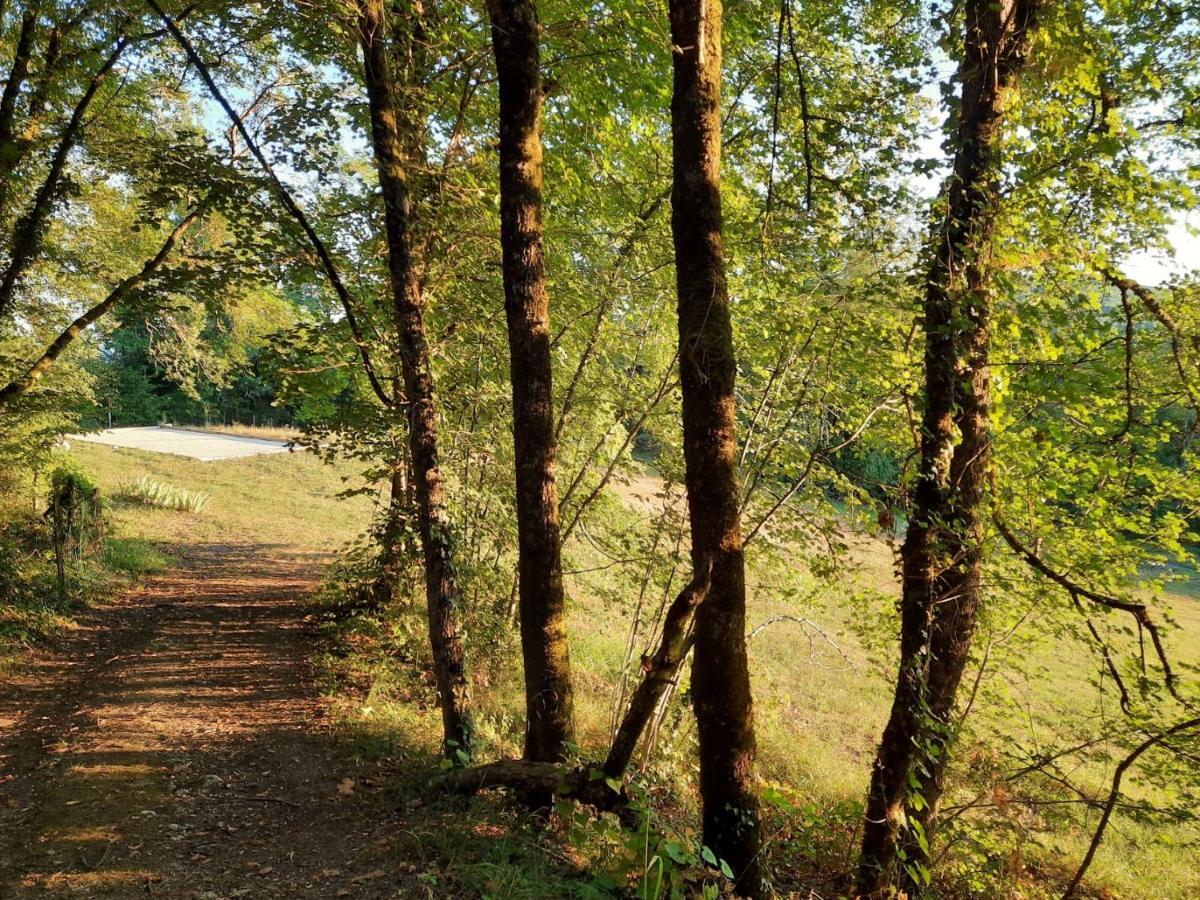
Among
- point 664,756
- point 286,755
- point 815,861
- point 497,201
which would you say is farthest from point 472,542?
point 815,861

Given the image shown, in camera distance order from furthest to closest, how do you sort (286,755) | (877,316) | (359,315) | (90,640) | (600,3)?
(90,640), (600,3), (359,315), (286,755), (877,316)

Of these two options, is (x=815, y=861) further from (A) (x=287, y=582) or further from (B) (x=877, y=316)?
(A) (x=287, y=582)

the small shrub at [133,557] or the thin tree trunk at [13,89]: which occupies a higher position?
the thin tree trunk at [13,89]

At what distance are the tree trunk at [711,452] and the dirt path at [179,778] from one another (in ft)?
5.86

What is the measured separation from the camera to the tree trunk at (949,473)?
12.1ft

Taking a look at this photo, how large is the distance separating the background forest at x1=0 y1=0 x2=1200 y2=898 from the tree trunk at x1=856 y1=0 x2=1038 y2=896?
0.03 meters

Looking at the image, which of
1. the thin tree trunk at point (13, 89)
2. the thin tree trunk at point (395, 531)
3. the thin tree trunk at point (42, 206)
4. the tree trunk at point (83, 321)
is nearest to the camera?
the thin tree trunk at point (395, 531)

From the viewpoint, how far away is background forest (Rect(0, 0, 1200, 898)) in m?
3.54

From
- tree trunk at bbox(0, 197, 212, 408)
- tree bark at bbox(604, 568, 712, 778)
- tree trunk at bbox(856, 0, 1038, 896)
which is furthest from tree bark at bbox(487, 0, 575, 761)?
tree trunk at bbox(0, 197, 212, 408)

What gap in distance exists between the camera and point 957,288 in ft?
12.1

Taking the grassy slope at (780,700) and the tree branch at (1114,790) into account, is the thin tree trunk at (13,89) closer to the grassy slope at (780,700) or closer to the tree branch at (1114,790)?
the grassy slope at (780,700)

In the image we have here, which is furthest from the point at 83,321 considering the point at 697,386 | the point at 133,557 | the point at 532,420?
the point at 697,386

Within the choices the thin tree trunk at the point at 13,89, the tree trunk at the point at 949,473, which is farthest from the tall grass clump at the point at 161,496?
the tree trunk at the point at 949,473

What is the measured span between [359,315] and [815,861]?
6271 millimetres
